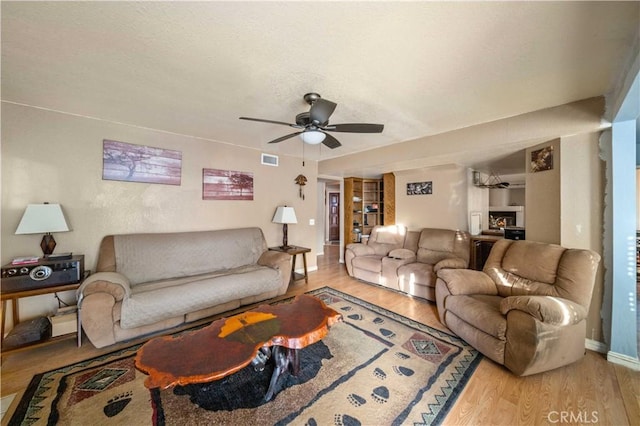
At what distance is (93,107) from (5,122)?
2.50 ft

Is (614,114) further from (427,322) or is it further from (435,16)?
(427,322)

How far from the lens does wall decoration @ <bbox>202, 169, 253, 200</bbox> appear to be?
11.7 feet

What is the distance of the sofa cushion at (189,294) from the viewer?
221cm

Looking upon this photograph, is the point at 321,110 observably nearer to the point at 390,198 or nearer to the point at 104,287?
the point at 104,287

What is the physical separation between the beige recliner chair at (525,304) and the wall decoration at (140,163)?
3792mm

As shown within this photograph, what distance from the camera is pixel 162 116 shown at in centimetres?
265

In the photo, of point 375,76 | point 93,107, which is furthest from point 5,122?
point 375,76

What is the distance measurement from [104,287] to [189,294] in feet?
2.35

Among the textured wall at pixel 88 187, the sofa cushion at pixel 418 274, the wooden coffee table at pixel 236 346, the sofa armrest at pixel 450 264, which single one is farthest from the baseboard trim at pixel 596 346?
the textured wall at pixel 88 187

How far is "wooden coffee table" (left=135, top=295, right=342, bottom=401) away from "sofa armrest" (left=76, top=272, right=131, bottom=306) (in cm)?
99

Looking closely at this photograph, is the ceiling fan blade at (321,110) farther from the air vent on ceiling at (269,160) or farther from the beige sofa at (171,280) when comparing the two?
the air vent on ceiling at (269,160)

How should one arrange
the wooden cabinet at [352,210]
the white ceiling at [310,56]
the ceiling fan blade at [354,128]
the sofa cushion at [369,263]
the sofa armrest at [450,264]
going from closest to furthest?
the white ceiling at [310,56], the ceiling fan blade at [354,128], the sofa armrest at [450,264], the sofa cushion at [369,263], the wooden cabinet at [352,210]

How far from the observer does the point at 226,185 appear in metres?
3.73

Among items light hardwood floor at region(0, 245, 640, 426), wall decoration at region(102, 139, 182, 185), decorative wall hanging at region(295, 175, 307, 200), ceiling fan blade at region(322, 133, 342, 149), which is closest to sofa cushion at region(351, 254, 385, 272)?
decorative wall hanging at region(295, 175, 307, 200)
